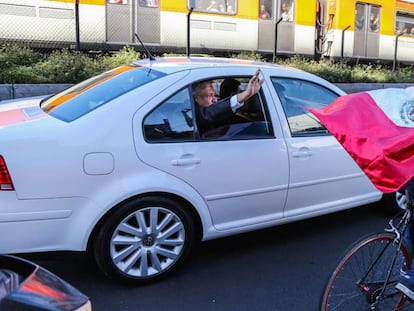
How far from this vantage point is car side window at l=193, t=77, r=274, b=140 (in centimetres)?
378

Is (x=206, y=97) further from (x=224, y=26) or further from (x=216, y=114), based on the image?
(x=224, y=26)

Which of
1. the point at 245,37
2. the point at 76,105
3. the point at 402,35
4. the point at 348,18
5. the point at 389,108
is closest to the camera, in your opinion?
the point at 389,108

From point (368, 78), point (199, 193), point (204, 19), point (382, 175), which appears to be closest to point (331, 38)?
point (368, 78)

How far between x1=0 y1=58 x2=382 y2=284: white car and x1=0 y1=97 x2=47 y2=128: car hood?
0.5 inches

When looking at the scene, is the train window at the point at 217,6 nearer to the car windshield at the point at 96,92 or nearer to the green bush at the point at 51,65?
the green bush at the point at 51,65

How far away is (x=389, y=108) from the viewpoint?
242cm

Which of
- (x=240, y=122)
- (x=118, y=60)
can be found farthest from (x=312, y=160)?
(x=118, y=60)

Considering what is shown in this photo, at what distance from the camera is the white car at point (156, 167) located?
309cm

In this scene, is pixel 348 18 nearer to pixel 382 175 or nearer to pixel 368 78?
pixel 368 78

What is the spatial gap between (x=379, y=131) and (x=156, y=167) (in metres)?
1.58

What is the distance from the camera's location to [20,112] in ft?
12.1

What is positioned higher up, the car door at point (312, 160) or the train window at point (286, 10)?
the train window at point (286, 10)

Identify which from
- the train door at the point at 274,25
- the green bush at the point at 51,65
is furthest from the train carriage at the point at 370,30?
the green bush at the point at 51,65

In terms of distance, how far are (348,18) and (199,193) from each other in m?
13.2
